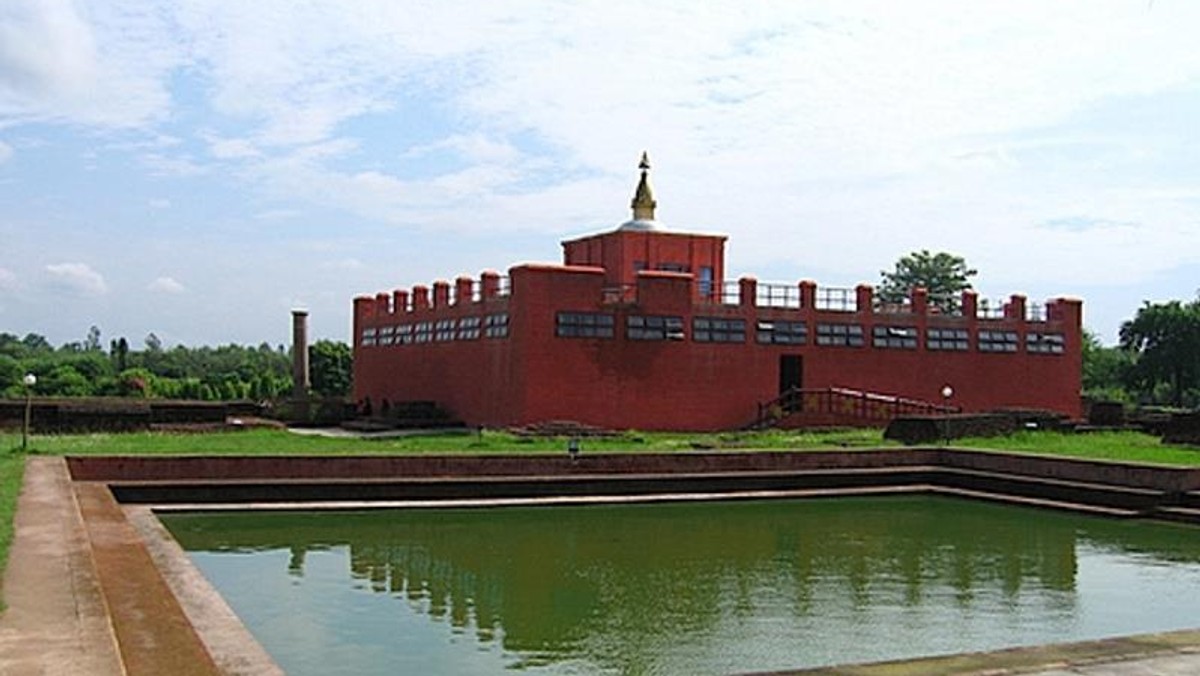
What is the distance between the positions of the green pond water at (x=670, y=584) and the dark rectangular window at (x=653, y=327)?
1137 cm

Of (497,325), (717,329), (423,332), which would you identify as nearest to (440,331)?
(423,332)

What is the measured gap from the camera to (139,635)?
7.73 metres

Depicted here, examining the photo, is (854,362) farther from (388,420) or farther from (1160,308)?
(1160,308)

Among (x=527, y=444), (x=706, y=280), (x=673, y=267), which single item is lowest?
(x=527, y=444)

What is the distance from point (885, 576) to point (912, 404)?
19.5 m

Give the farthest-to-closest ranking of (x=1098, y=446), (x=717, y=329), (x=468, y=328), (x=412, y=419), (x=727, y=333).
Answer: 1. (x=412, y=419)
2. (x=468, y=328)
3. (x=727, y=333)
4. (x=717, y=329)
5. (x=1098, y=446)

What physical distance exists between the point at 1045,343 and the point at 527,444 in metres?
18.7

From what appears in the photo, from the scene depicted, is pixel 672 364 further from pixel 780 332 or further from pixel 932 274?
pixel 932 274

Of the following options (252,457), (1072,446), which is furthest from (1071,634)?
(1072,446)

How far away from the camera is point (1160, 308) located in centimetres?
5938

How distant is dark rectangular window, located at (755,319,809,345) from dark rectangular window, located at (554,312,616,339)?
4148 mm

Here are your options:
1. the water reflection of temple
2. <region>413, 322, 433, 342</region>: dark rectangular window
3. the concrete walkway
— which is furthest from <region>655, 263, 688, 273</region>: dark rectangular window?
the concrete walkway

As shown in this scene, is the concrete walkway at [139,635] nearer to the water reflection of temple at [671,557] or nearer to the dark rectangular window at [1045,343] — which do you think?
the water reflection of temple at [671,557]

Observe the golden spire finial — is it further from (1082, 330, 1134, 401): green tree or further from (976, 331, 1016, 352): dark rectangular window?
(1082, 330, 1134, 401): green tree
